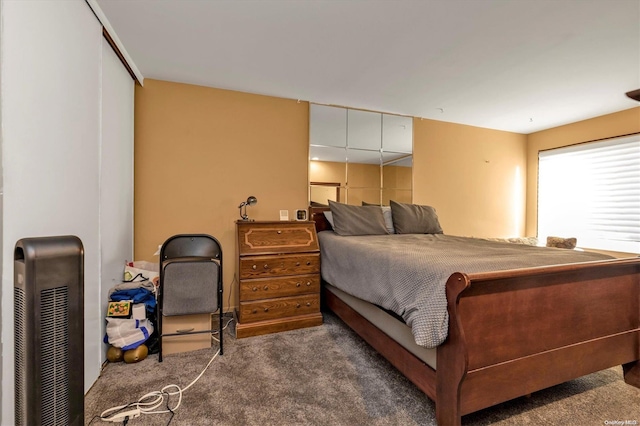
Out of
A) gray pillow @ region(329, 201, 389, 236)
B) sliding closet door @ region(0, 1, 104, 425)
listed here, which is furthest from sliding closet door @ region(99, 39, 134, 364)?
gray pillow @ region(329, 201, 389, 236)

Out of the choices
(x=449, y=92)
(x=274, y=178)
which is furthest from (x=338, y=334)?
(x=449, y=92)

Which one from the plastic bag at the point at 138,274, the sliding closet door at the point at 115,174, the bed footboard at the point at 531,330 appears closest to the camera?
the bed footboard at the point at 531,330

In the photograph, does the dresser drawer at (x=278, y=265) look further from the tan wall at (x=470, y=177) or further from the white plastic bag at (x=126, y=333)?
the tan wall at (x=470, y=177)

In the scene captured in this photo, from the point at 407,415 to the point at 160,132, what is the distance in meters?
3.13

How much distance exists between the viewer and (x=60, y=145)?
1.38 meters

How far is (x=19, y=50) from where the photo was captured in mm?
1106

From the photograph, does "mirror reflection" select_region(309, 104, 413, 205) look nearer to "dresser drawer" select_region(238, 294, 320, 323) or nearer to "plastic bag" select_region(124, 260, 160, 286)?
"dresser drawer" select_region(238, 294, 320, 323)

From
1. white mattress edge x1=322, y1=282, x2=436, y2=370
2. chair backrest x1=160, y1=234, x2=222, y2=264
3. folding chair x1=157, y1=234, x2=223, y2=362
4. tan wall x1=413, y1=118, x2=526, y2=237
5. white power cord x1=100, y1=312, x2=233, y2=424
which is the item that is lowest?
white power cord x1=100, y1=312, x2=233, y2=424

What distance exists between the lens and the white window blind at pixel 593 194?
337 centimetres

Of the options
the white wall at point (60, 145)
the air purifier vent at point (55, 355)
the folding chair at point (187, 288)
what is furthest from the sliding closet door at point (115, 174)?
the air purifier vent at point (55, 355)

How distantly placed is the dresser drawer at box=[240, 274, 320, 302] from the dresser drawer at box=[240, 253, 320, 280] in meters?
0.05

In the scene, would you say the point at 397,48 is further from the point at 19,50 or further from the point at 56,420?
the point at 56,420

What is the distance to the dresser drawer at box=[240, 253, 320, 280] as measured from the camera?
235 cm

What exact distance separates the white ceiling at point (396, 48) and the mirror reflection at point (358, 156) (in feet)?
1.01
